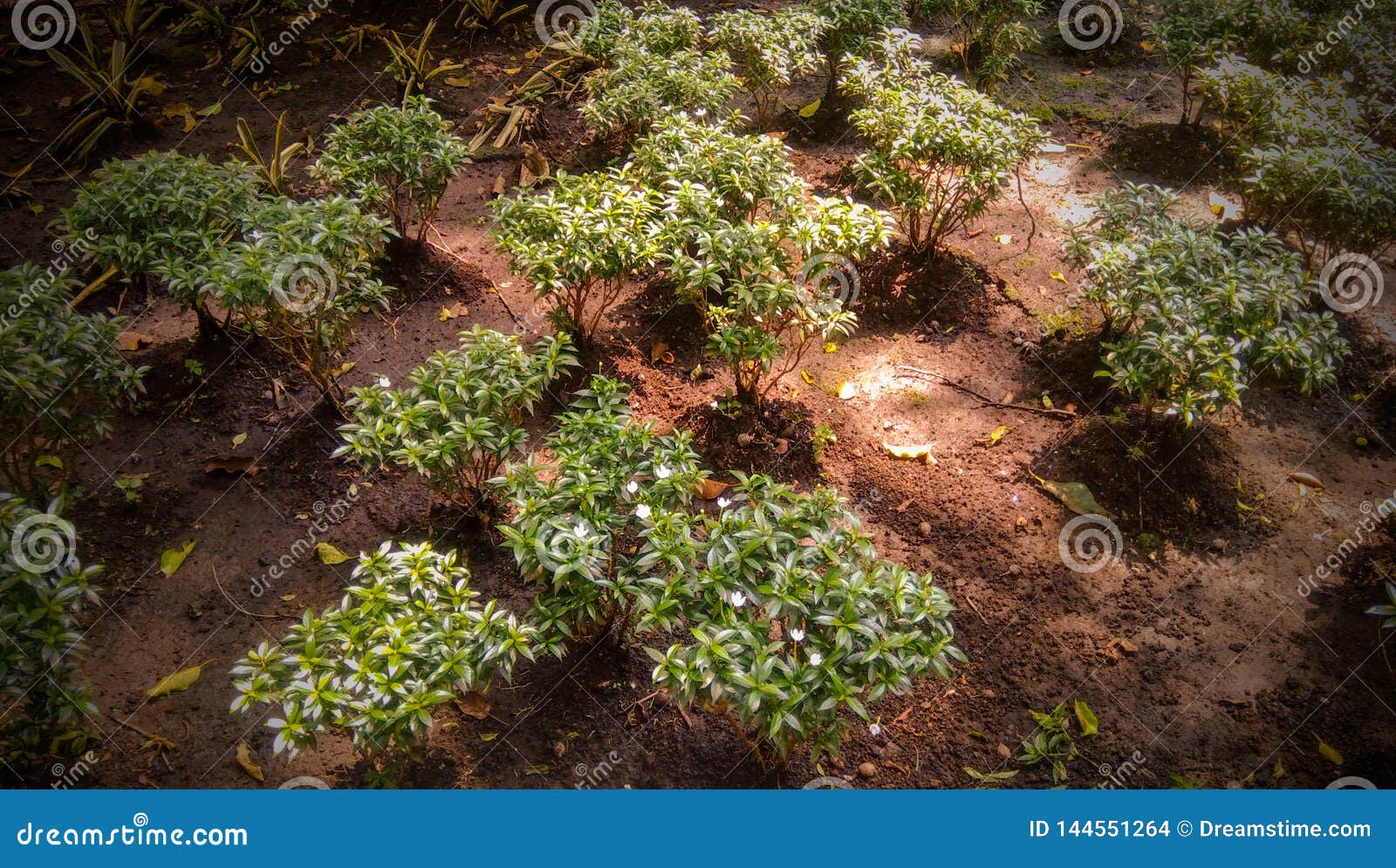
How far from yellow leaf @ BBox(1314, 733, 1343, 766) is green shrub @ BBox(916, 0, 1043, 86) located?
17.7 feet

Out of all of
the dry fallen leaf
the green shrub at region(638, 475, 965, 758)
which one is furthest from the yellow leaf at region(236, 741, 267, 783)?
the dry fallen leaf

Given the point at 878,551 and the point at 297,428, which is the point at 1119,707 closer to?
the point at 878,551

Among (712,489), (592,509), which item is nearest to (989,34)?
(712,489)

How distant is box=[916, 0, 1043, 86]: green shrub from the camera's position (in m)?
6.79

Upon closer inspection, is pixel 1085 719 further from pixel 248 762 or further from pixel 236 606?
pixel 236 606

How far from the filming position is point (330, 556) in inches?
156

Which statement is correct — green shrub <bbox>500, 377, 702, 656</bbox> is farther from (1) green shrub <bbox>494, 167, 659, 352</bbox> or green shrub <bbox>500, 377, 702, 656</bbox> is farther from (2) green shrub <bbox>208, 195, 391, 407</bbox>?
(2) green shrub <bbox>208, 195, 391, 407</bbox>

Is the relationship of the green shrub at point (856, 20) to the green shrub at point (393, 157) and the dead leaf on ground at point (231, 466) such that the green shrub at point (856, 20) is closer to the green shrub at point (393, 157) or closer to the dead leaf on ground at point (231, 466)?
the green shrub at point (393, 157)

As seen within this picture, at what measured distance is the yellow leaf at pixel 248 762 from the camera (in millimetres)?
3236

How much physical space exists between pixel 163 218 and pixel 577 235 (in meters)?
1.96

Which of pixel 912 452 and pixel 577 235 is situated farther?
pixel 912 452

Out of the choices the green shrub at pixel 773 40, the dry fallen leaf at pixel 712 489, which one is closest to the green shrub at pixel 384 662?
the dry fallen leaf at pixel 712 489

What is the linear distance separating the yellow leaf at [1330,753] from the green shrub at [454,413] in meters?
3.47
